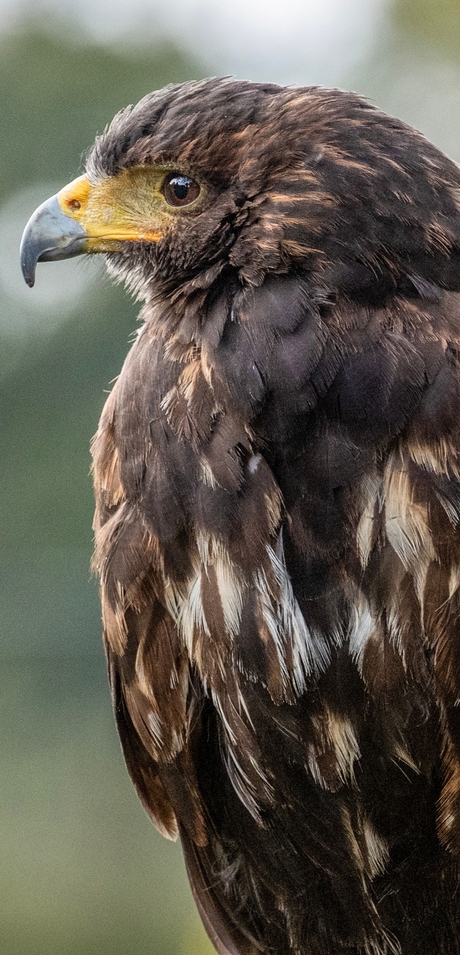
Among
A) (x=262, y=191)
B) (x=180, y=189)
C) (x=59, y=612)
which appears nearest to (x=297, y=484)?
(x=262, y=191)

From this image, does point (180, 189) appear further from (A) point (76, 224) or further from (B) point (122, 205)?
(A) point (76, 224)

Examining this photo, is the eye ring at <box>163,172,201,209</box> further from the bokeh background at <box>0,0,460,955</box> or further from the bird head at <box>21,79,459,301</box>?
the bokeh background at <box>0,0,460,955</box>

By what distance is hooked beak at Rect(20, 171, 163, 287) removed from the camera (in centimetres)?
228

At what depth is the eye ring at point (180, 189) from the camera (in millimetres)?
2129

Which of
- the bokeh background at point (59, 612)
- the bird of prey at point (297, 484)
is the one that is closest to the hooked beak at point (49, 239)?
the bird of prey at point (297, 484)

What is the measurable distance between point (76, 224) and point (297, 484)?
84 cm

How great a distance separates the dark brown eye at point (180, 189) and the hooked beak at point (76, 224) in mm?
135

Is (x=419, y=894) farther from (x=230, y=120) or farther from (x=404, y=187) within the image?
(x=230, y=120)

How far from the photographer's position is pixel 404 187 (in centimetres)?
194

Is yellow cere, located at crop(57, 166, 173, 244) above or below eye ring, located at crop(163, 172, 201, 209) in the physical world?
above

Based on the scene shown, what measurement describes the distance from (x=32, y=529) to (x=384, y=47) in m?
6.22

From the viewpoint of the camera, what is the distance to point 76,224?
7.70 feet

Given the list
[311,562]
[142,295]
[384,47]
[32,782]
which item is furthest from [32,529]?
[384,47]

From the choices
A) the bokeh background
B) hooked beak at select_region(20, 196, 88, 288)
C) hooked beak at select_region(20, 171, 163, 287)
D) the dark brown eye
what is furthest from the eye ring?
the bokeh background
